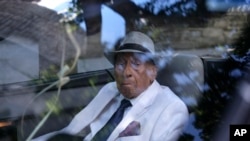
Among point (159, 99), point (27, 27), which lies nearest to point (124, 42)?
point (159, 99)

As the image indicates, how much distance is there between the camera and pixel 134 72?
236cm

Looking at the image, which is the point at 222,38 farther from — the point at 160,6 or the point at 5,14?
the point at 5,14

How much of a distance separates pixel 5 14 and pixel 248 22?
1064 millimetres

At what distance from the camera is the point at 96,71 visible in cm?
250

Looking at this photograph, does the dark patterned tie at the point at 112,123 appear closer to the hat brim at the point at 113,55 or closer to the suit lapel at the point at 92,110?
the suit lapel at the point at 92,110

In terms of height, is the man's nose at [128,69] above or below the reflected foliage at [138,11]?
below

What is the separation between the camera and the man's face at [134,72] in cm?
237

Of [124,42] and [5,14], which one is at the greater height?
[5,14]

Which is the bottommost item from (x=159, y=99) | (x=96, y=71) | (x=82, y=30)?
(x=159, y=99)

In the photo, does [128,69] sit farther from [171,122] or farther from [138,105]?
[171,122]

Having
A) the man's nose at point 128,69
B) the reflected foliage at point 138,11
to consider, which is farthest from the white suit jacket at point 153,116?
the reflected foliage at point 138,11

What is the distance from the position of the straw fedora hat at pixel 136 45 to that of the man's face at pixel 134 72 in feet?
0.07

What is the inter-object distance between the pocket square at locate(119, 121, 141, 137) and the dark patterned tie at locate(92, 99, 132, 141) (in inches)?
2.8

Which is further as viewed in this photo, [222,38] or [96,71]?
[96,71]
